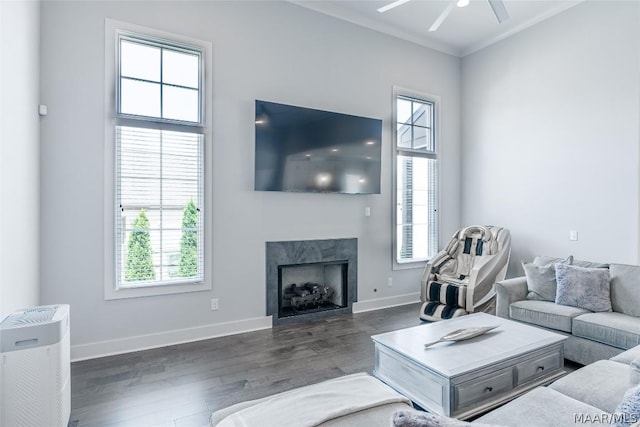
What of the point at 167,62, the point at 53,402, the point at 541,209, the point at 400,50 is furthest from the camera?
the point at 400,50

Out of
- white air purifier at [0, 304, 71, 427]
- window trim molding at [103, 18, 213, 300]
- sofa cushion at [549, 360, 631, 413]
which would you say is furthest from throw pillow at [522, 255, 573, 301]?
white air purifier at [0, 304, 71, 427]

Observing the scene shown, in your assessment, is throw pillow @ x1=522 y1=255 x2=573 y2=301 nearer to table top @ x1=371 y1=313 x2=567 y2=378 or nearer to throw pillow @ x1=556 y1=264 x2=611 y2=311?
throw pillow @ x1=556 y1=264 x2=611 y2=311

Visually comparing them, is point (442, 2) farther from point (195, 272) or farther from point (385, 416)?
point (385, 416)

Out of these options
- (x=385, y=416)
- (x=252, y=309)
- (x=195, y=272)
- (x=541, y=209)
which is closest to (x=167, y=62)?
(x=195, y=272)

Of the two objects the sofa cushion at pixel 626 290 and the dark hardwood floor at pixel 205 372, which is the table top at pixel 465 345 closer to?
the dark hardwood floor at pixel 205 372

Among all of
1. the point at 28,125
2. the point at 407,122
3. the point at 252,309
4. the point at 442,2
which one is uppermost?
the point at 442,2

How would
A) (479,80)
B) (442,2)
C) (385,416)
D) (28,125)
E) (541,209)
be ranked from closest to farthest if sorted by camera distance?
1. (385,416)
2. (28,125)
3. (442,2)
4. (541,209)
5. (479,80)

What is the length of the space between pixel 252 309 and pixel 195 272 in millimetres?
763

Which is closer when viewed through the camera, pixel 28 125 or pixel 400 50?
pixel 28 125

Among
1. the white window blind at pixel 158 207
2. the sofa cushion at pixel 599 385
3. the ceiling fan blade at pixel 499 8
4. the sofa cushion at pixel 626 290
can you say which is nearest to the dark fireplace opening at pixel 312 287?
the white window blind at pixel 158 207

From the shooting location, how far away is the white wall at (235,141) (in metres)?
3.02

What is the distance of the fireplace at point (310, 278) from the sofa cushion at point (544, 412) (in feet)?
9.17

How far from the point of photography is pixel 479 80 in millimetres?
5316

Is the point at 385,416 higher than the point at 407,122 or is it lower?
lower
